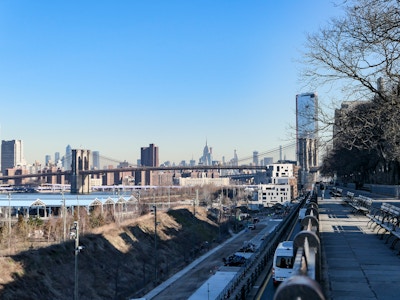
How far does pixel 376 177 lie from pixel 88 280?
3640 cm

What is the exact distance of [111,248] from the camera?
126 ft

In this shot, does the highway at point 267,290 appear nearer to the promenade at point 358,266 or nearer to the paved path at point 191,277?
the promenade at point 358,266

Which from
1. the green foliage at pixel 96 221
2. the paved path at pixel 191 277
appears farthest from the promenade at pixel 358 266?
the green foliage at pixel 96 221

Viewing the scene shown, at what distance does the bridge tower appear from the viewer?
111506 millimetres

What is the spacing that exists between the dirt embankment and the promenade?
735 inches

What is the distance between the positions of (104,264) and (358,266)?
92.4ft

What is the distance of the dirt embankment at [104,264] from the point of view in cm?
2648

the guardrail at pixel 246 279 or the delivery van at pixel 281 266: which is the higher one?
the delivery van at pixel 281 266

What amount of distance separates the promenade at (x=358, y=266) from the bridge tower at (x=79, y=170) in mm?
103235

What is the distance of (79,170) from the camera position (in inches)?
4525

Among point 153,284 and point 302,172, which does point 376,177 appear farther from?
point 302,172

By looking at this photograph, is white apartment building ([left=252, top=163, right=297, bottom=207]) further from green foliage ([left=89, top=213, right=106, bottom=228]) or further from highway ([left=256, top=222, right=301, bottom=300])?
highway ([left=256, top=222, right=301, bottom=300])

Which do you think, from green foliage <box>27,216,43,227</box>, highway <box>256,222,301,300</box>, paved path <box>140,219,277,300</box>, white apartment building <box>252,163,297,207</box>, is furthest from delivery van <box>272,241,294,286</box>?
white apartment building <box>252,163,297,207</box>

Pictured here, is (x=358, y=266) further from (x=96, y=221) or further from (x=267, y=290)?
(x=96, y=221)
